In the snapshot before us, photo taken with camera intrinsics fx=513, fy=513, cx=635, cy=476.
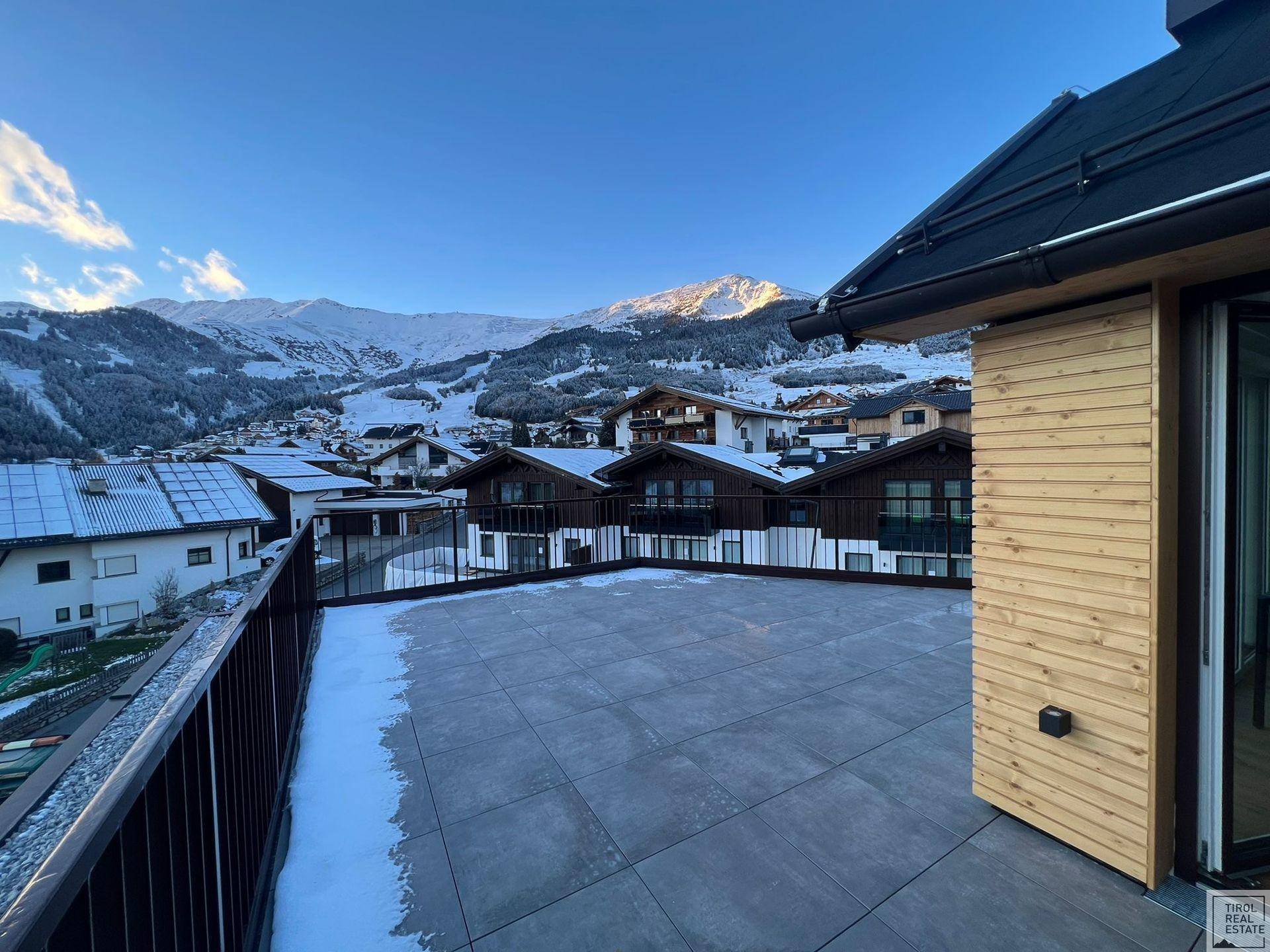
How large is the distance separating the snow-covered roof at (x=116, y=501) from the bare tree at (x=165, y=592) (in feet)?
4.91

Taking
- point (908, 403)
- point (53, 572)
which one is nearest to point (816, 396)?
point (908, 403)

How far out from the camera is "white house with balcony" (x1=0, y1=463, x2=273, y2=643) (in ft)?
48.7

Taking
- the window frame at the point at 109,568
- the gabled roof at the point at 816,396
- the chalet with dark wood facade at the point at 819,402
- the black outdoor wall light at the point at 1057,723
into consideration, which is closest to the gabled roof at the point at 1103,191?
the black outdoor wall light at the point at 1057,723

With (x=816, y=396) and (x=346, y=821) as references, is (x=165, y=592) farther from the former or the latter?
(x=816, y=396)

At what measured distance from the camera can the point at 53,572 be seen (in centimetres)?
1528

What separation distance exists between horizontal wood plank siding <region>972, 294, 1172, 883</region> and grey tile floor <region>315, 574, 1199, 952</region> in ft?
0.86

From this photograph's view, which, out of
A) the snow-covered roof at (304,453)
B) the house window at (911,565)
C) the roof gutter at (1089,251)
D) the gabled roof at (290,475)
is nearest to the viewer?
the roof gutter at (1089,251)

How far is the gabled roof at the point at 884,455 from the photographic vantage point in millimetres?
14250

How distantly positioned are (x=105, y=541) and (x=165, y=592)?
2257mm

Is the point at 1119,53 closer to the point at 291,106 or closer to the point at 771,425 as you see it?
the point at 291,106

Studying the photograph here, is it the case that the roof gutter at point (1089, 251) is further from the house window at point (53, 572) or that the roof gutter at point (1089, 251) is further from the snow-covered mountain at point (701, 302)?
the snow-covered mountain at point (701, 302)

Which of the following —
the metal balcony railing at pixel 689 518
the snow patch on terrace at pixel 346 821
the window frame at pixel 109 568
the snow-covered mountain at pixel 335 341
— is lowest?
the window frame at pixel 109 568

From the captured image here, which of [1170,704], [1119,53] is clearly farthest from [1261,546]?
[1119,53]

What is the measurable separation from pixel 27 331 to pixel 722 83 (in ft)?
501
